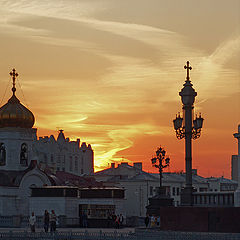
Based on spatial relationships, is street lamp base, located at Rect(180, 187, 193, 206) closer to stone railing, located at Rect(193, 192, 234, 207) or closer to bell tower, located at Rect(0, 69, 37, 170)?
stone railing, located at Rect(193, 192, 234, 207)

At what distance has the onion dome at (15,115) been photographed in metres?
69.5

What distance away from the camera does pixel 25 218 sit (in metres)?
62.1

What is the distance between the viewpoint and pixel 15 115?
69500 mm

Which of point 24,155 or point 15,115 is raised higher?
point 15,115

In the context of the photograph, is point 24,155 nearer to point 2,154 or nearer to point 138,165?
point 2,154

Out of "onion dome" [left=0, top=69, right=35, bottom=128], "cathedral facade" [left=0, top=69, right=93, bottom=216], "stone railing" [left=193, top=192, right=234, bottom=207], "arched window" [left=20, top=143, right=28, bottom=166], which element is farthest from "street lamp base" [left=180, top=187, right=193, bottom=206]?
"arched window" [left=20, top=143, right=28, bottom=166]

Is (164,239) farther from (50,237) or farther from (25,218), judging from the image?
(25,218)

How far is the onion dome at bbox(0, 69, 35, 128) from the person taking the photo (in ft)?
228

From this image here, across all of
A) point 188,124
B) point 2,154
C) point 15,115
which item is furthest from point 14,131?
point 188,124

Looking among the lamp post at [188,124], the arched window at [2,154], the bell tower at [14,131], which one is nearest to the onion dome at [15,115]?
the bell tower at [14,131]

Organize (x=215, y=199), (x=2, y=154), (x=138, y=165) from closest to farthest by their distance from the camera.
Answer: (x=215, y=199)
(x=2, y=154)
(x=138, y=165)

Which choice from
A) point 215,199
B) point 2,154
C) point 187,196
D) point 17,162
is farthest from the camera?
point 2,154

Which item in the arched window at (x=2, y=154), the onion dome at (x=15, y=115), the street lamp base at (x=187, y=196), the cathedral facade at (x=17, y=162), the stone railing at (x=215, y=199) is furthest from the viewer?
the arched window at (x=2, y=154)

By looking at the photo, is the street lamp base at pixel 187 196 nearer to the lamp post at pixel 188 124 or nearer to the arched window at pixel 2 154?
the lamp post at pixel 188 124
